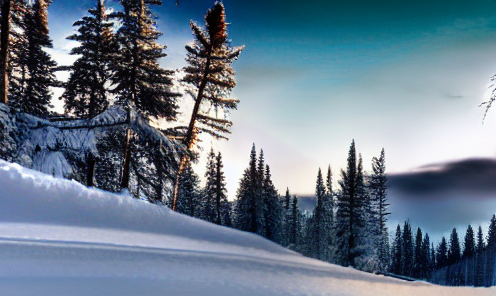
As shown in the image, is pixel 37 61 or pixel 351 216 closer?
pixel 37 61

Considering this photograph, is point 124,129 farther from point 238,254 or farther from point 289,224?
point 289,224

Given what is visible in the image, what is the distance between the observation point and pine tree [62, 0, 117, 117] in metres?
16.7

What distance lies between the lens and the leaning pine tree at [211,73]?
15.0 meters

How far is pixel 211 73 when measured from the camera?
15633 mm

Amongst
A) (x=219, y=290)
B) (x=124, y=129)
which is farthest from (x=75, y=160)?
(x=219, y=290)

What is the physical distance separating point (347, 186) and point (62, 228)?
1082 inches

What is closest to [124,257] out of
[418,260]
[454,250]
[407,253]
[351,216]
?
[351,216]

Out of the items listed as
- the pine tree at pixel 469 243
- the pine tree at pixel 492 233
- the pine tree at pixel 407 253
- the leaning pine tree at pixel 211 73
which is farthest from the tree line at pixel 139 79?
the pine tree at pixel 469 243

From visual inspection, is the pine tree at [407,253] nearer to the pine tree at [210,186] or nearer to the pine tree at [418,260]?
the pine tree at [418,260]

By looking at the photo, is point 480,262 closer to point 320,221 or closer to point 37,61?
point 320,221

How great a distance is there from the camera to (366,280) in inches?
119

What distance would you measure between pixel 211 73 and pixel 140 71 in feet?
12.0

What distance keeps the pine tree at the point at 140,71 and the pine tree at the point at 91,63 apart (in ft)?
3.67

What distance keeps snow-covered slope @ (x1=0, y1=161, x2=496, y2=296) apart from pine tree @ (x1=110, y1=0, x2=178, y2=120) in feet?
34.5
